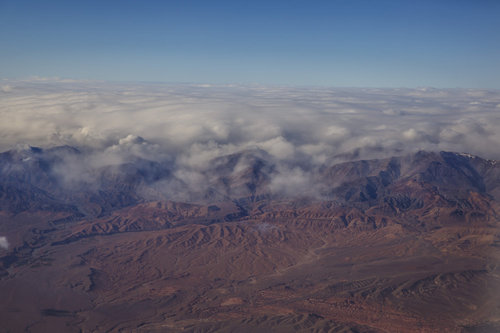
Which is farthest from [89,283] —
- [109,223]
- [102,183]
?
[102,183]

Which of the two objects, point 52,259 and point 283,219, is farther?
point 283,219

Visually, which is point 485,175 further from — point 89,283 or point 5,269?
point 5,269

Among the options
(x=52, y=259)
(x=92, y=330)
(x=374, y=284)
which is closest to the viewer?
(x=92, y=330)

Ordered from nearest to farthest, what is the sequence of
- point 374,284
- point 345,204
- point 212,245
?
1. point 374,284
2. point 212,245
3. point 345,204

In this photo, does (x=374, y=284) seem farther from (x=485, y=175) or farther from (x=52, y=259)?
(x=485, y=175)

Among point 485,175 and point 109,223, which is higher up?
point 485,175

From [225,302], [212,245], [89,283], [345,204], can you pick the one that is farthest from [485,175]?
[89,283]
